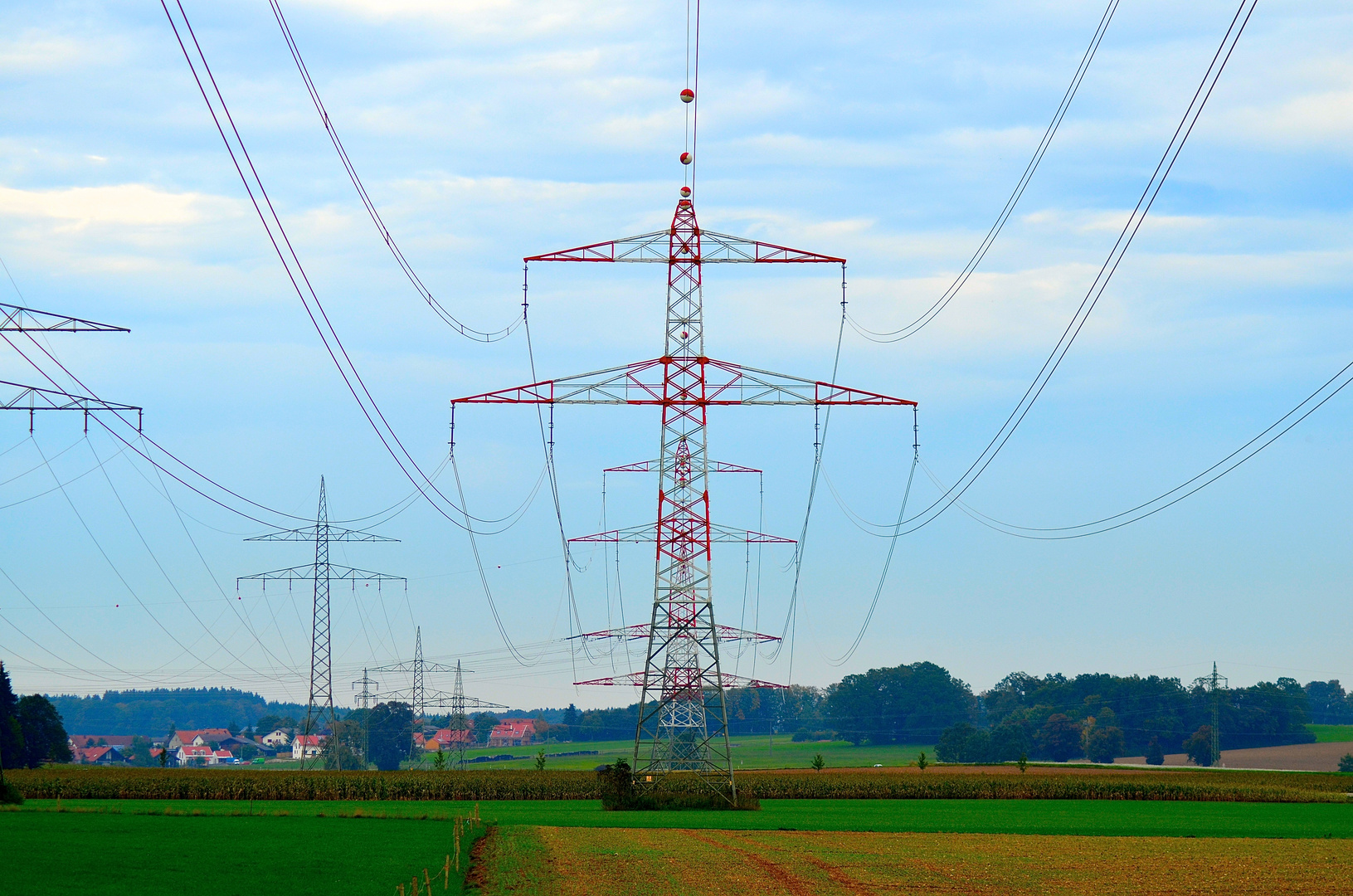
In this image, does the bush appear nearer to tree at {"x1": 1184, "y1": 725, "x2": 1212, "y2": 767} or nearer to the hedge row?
the hedge row

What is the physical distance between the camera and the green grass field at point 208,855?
3534cm

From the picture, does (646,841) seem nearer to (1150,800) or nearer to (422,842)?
(422,842)

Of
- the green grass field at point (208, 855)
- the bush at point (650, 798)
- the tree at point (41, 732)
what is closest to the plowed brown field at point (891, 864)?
the green grass field at point (208, 855)

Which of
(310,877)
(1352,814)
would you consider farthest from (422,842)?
(1352,814)

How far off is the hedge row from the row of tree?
31.1m

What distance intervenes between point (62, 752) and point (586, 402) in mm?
108473

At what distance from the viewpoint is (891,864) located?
45.4 metres

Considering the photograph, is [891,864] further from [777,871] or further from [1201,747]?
[1201,747]

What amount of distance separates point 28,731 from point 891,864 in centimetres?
11389

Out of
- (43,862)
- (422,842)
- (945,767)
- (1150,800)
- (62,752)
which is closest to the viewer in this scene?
(43,862)

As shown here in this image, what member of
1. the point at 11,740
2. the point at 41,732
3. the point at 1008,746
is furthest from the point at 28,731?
the point at 1008,746

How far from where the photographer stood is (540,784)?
302ft

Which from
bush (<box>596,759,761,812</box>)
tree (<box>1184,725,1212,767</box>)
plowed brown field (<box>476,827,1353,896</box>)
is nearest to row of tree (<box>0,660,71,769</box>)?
bush (<box>596,759,761,812</box>)

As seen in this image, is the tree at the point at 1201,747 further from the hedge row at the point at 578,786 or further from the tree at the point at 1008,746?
the hedge row at the point at 578,786
